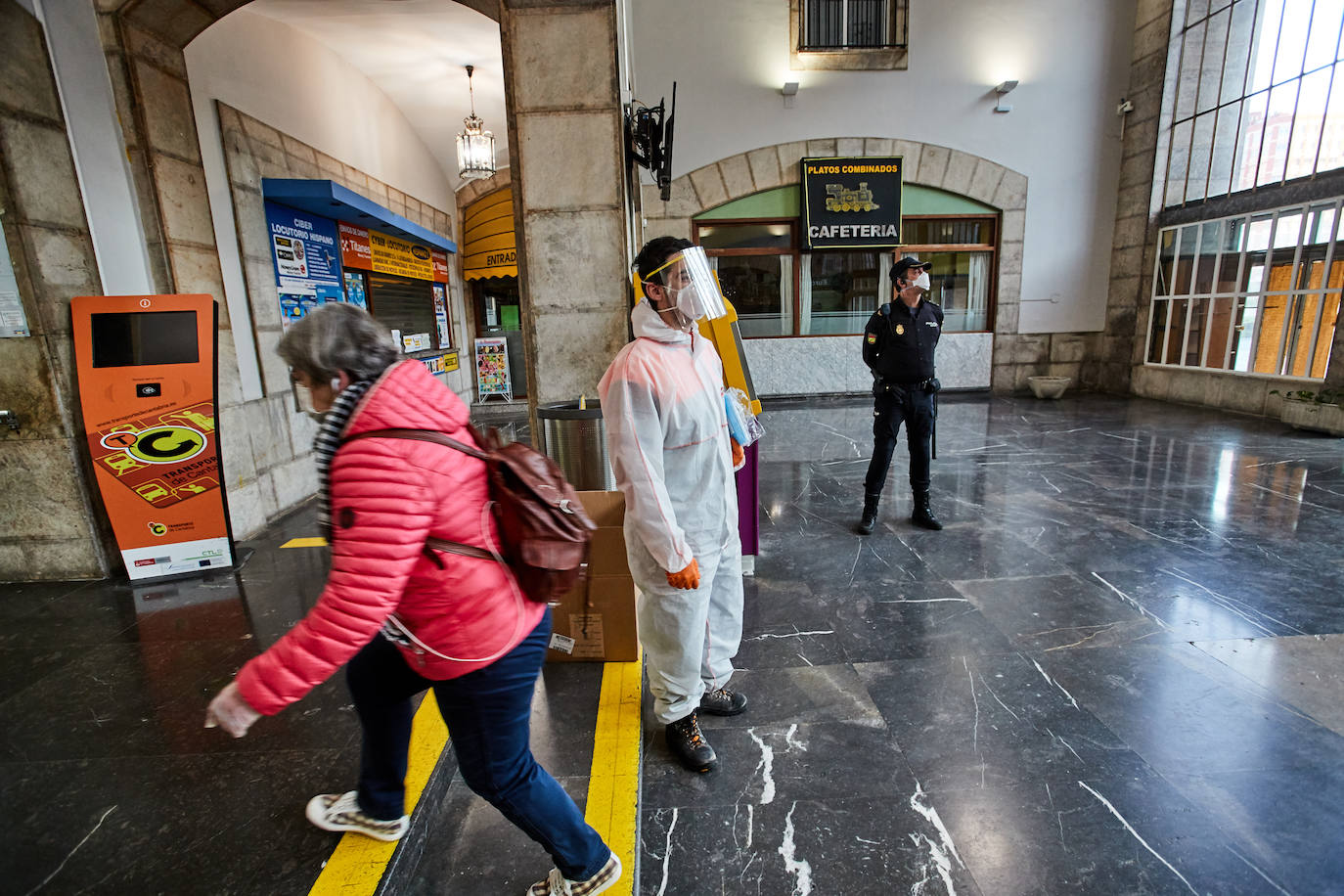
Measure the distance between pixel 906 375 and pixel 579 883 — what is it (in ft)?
11.4

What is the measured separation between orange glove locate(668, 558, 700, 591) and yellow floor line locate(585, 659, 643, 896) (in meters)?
0.70

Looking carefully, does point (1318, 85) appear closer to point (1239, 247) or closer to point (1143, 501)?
point (1239, 247)

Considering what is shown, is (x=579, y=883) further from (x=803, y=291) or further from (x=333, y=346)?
(x=803, y=291)

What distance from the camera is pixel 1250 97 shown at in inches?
333

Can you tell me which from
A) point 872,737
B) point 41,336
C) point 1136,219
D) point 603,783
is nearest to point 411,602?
point 603,783

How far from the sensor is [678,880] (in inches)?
67.3

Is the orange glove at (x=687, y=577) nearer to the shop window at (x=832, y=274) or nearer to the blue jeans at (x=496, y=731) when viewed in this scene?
the blue jeans at (x=496, y=731)

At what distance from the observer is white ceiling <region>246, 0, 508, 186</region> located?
5.34 meters

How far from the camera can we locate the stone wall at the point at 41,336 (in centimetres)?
325

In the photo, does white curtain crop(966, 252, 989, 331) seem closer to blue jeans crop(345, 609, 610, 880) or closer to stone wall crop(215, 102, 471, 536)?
stone wall crop(215, 102, 471, 536)

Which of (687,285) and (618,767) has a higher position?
(687,285)

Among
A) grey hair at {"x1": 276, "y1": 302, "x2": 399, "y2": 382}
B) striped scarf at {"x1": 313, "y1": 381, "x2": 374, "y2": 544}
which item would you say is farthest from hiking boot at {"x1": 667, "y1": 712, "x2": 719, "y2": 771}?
grey hair at {"x1": 276, "y1": 302, "x2": 399, "y2": 382}

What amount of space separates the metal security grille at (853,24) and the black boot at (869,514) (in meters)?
8.24

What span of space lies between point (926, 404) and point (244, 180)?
526 centimetres
